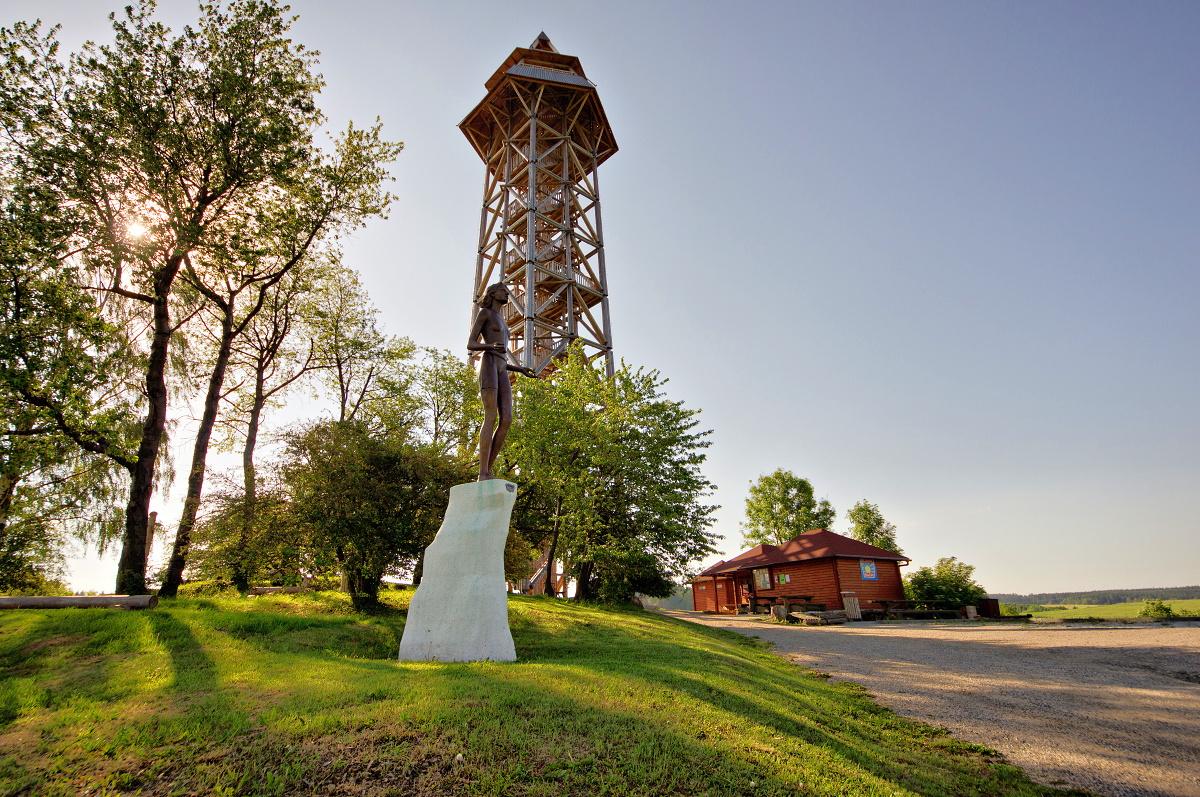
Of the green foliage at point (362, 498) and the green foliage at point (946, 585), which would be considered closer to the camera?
the green foliage at point (362, 498)

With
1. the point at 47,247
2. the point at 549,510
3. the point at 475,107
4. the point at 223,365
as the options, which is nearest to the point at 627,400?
the point at 549,510

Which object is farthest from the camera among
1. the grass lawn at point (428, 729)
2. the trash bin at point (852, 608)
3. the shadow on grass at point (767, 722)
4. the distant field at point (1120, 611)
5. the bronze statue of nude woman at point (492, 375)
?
the distant field at point (1120, 611)

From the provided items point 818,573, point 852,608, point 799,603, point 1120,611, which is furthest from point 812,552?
point 1120,611

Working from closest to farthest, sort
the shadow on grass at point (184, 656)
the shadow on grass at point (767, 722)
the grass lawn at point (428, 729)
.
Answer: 1. the grass lawn at point (428, 729)
2. the shadow on grass at point (767, 722)
3. the shadow on grass at point (184, 656)

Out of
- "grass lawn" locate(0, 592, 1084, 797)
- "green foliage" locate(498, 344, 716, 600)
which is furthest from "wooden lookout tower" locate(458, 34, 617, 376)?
"grass lawn" locate(0, 592, 1084, 797)

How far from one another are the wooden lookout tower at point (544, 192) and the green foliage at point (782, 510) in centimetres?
2551

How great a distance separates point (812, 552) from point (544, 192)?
81.2 feet

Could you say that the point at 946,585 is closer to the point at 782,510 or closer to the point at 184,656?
the point at 782,510

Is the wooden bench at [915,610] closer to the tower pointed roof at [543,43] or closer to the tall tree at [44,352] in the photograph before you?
the tall tree at [44,352]

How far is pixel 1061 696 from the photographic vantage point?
7105 mm

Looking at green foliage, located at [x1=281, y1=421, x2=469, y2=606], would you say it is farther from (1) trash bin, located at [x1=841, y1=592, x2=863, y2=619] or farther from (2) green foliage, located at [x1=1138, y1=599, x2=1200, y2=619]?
(2) green foliage, located at [x1=1138, y1=599, x2=1200, y2=619]

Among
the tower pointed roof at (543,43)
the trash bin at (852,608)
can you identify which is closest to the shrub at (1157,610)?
the trash bin at (852,608)

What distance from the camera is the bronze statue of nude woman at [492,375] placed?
30.2 ft

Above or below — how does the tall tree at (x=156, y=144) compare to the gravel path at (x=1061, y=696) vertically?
above
